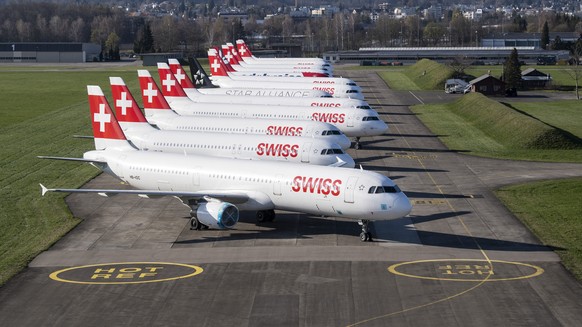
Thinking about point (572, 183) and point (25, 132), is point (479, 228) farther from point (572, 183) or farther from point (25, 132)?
point (25, 132)

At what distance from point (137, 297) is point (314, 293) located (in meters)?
9.03

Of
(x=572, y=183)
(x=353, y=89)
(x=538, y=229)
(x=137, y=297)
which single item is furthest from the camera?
(x=353, y=89)

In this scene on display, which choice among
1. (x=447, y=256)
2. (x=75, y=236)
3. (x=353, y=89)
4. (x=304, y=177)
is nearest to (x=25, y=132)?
(x=353, y=89)

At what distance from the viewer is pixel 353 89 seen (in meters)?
136

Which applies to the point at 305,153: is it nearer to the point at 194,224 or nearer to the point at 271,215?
the point at 271,215

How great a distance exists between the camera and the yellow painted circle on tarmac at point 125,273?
50938 millimetres

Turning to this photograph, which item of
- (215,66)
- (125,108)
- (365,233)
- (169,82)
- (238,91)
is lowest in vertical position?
(365,233)

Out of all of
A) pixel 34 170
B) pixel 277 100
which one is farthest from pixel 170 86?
pixel 34 170

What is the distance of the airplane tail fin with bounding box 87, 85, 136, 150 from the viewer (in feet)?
231

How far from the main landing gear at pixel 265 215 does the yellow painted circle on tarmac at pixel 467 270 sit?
12.5 metres

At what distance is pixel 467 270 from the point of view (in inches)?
2062

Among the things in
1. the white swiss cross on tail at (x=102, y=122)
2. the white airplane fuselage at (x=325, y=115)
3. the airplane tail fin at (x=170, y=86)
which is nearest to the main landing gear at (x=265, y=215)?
the white swiss cross on tail at (x=102, y=122)

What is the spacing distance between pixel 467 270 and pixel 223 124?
40377 millimetres

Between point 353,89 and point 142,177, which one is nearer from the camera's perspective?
point 142,177
